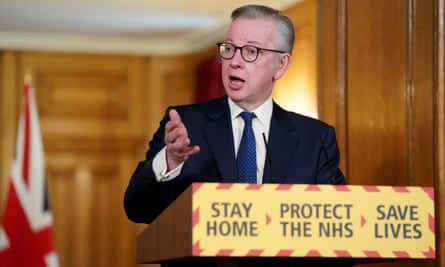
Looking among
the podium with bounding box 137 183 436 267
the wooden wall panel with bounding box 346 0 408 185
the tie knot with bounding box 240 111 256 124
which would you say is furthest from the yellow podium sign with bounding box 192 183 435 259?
the wooden wall panel with bounding box 346 0 408 185

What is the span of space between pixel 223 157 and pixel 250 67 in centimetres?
29

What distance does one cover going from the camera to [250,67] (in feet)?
7.82

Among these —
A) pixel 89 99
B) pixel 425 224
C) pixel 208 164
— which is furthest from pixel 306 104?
pixel 425 224

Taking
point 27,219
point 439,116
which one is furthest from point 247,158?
point 27,219

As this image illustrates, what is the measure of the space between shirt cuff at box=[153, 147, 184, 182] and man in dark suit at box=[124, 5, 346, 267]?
0.03 meters

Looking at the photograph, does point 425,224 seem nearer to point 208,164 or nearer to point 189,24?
point 208,164

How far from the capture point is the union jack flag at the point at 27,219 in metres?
5.96

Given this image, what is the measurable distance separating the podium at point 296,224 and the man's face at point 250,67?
627 millimetres

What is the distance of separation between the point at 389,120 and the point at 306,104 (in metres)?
2.70

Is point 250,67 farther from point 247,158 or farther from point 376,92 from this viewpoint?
point 376,92

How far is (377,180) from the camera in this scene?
3139 millimetres

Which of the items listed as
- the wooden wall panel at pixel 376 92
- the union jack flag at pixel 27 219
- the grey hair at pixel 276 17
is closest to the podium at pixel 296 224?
the grey hair at pixel 276 17

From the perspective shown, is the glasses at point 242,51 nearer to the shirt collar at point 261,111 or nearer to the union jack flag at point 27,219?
the shirt collar at point 261,111

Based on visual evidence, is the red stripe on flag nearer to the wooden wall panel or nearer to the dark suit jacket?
the wooden wall panel
